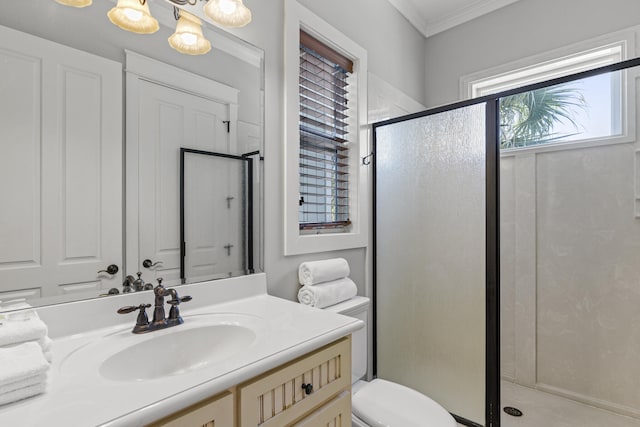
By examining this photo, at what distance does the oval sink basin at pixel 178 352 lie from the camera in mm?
871

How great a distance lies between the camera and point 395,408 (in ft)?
4.45

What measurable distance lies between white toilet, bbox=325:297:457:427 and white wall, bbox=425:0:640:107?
2.01 metres

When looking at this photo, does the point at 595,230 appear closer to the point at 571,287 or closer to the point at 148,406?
the point at 571,287

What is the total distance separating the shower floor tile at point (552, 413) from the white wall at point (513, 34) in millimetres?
2114

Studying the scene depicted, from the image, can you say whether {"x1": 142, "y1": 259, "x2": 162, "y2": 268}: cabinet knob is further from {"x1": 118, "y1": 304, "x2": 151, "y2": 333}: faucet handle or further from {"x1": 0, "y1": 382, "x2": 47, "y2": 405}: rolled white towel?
{"x1": 0, "y1": 382, "x2": 47, "y2": 405}: rolled white towel

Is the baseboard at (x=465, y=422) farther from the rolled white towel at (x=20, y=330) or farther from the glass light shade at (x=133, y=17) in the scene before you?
the glass light shade at (x=133, y=17)

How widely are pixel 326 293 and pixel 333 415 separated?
602mm

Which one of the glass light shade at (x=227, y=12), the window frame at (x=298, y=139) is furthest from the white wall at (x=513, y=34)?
the glass light shade at (x=227, y=12)

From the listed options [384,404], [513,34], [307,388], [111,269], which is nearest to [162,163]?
[111,269]

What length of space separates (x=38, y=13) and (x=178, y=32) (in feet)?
1.26

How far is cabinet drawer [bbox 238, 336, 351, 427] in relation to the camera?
0.76m

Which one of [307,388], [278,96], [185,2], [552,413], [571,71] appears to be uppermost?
[571,71]

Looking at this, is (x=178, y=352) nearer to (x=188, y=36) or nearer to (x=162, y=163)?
(x=162, y=163)

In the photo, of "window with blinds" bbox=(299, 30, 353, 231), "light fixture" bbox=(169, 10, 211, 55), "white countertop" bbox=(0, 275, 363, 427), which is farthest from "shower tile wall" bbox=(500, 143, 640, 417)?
"light fixture" bbox=(169, 10, 211, 55)
